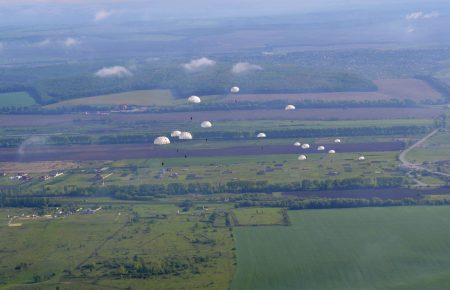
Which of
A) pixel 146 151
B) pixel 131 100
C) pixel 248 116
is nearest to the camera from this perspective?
pixel 146 151

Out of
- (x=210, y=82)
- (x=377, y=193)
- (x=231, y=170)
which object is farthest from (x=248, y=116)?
(x=377, y=193)

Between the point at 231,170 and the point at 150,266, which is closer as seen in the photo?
the point at 150,266

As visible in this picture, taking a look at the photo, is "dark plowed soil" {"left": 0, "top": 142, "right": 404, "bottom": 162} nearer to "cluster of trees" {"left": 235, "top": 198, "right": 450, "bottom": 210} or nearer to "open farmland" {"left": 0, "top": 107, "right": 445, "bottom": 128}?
"open farmland" {"left": 0, "top": 107, "right": 445, "bottom": 128}

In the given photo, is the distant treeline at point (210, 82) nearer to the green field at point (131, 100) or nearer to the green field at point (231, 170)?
the green field at point (131, 100)

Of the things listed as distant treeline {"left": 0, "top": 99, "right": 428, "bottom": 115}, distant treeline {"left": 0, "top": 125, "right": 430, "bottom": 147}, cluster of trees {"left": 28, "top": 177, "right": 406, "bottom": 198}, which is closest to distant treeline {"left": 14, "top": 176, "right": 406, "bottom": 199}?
cluster of trees {"left": 28, "top": 177, "right": 406, "bottom": 198}

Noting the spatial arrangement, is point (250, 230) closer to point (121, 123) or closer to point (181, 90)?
point (121, 123)

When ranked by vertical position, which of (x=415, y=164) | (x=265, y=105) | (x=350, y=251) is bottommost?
(x=350, y=251)

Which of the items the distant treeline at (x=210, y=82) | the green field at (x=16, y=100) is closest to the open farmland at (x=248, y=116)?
the green field at (x=16, y=100)

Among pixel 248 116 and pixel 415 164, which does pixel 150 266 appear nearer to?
pixel 415 164
